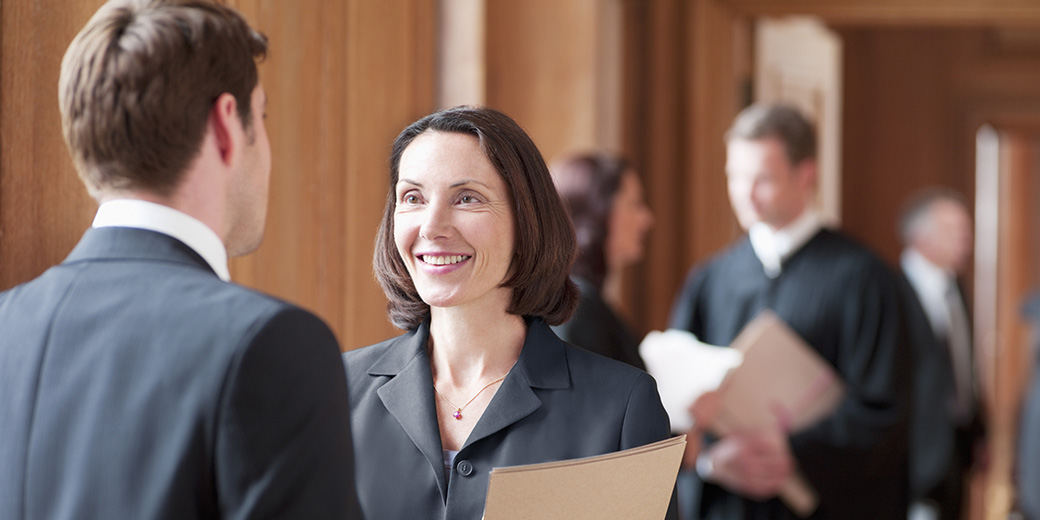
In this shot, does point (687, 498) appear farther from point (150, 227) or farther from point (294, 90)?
point (150, 227)

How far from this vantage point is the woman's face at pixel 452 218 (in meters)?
1.56

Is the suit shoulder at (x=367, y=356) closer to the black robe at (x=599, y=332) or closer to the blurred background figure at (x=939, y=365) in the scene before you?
the black robe at (x=599, y=332)

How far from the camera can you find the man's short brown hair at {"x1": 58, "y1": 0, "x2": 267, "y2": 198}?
1.23m

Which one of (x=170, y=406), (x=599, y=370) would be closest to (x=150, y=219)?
(x=170, y=406)

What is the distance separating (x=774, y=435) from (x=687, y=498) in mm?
554

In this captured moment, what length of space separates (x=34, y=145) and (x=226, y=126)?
60cm

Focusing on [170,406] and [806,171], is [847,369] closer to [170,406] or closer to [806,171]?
[806,171]

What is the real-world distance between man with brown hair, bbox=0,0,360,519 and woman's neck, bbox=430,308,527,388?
45 centimetres

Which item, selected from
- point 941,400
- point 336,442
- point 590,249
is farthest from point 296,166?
point 941,400

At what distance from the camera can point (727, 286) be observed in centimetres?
406

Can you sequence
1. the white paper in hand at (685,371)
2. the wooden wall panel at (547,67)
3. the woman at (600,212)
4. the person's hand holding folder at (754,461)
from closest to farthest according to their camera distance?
1. the white paper in hand at (685,371)
2. the woman at (600,212)
3. the person's hand holding folder at (754,461)
4. the wooden wall panel at (547,67)

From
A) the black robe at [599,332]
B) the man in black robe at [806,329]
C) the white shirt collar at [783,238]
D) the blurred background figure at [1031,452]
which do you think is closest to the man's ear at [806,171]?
the man in black robe at [806,329]

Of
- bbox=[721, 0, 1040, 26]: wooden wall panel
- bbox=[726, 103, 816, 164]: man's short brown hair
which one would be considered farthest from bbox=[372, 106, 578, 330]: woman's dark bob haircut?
bbox=[721, 0, 1040, 26]: wooden wall panel

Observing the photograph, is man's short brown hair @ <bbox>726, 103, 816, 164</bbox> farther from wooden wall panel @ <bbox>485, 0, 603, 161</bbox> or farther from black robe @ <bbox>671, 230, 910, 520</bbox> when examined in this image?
wooden wall panel @ <bbox>485, 0, 603, 161</bbox>
